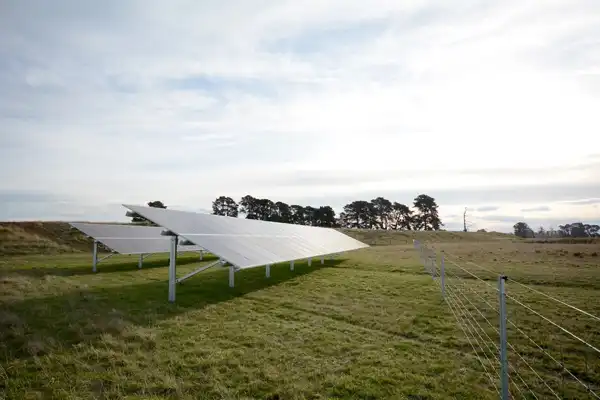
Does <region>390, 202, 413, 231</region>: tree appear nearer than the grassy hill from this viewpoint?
No

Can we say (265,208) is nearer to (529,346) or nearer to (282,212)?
(282,212)

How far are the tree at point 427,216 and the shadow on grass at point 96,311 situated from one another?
9397 centimetres

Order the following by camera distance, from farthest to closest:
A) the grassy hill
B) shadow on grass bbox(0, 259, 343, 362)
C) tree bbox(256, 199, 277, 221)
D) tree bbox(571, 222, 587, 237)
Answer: tree bbox(571, 222, 587, 237), tree bbox(256, 199, 277, 221), the grassy hill, shadow on grass bbox(0, 259, 343, 362)

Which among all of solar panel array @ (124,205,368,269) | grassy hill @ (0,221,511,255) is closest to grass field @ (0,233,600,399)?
solar panel array @ (124,205,368,269)

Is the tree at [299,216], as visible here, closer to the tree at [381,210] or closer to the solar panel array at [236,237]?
the tree at [381,210]

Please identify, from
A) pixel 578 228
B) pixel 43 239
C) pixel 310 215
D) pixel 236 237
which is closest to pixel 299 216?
pixel 310 215

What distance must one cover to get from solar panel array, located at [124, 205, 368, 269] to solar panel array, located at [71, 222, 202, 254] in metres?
6.76

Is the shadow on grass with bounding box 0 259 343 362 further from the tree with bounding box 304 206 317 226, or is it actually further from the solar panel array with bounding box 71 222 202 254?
the tree with bounding box 304 206 317 226

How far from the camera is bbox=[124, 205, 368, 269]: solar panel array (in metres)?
11.8

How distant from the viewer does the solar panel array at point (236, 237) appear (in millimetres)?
11797

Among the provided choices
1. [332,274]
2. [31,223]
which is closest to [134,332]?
[332,274]

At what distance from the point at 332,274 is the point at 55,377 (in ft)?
48.4

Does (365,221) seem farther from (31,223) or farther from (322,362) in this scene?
(322,362)

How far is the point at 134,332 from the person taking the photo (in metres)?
8.37
